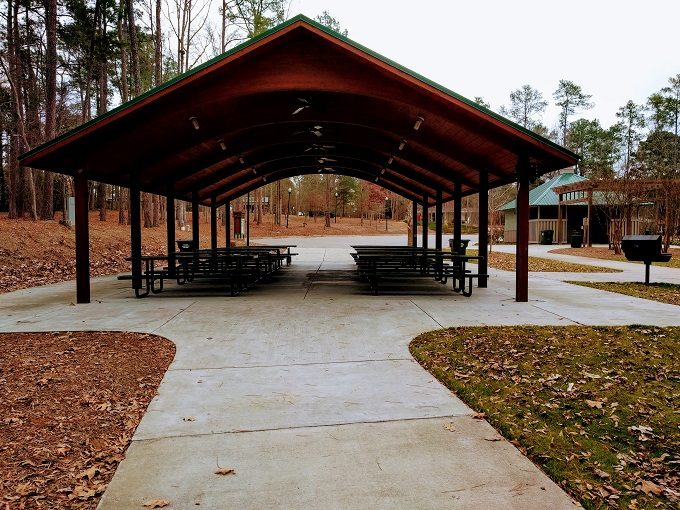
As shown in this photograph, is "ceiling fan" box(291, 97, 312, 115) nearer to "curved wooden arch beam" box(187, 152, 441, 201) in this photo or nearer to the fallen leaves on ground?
"curved wooden arch beam" box(187, 152, 441, 201)

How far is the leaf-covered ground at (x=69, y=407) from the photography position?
9.29ft

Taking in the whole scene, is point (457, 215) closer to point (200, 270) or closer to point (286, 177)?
point (286, 177)

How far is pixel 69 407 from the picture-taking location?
398 cm

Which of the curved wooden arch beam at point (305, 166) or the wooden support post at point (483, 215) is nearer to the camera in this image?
the wooden support post at point (483, 215)

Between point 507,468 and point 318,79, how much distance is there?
632cm

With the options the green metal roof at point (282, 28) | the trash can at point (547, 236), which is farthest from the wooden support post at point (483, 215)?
the trash can at point (547, 236)

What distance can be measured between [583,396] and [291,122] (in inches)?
321

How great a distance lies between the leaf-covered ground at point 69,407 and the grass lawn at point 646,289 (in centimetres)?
912

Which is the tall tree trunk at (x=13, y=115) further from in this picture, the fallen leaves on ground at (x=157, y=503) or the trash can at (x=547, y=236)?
the trash can at (x=547, y=236)

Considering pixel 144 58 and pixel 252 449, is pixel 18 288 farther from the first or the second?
pixel 144 58

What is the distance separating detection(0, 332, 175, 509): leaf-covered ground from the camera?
9.29ft

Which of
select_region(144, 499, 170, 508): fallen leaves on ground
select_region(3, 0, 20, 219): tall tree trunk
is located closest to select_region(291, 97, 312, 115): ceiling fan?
select_region(144, 499, 170, 508): fallen leaves on ground

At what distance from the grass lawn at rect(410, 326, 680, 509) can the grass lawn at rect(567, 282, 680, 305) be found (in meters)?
3.70

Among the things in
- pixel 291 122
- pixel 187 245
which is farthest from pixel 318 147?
pixel 187 245
